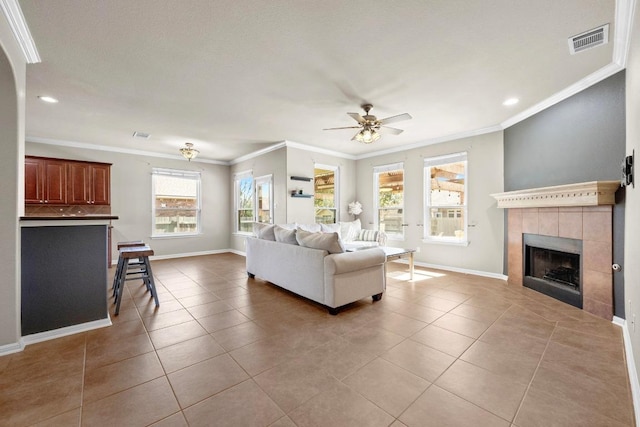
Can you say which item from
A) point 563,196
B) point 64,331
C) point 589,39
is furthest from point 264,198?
point 589,39

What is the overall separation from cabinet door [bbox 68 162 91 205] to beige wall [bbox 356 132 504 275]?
675cm

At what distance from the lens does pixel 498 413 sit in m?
1.58

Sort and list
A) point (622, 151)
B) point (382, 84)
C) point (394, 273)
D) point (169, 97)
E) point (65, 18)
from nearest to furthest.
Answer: point (65, 18)
point (622, 151)
point (382, 84)
point (169, 97)
point (394, 273)

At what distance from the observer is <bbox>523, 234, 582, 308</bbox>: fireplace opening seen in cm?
338

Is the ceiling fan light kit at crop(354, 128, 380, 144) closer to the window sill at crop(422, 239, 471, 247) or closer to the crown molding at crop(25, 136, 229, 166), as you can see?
the window sill at crop(422, 239, 471, 247)

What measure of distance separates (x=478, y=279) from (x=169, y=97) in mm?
5595

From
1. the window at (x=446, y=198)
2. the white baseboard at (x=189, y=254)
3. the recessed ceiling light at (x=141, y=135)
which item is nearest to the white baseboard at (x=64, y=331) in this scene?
the recessed ceiling light at (x=141, y=135)

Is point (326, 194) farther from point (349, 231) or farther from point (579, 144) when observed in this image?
point (579, 144)

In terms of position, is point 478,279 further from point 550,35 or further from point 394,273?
point 550,35

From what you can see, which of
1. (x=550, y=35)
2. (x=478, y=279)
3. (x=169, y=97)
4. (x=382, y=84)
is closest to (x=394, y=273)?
(x=478, y=279)

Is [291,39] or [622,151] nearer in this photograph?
[291,39]

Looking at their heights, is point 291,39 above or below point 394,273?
above

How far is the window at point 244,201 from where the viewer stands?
23.8 feet

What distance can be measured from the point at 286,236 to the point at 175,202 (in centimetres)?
472
